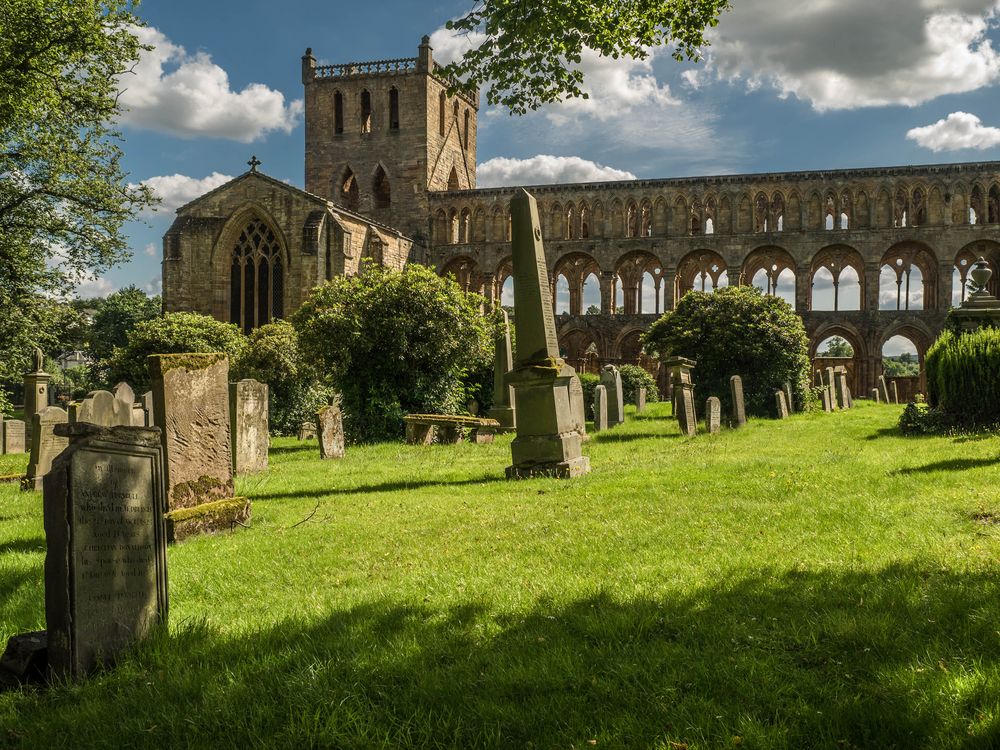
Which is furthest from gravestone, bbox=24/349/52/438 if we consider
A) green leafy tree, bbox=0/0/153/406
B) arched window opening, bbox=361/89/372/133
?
arched window opening, bbox=361/89/372/133

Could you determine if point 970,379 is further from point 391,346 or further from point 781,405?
point 391,346

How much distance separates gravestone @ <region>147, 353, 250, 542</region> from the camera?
644 centimetres

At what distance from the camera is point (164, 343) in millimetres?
25875

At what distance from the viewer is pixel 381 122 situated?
43062 mm

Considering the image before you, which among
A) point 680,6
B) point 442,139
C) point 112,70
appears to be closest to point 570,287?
point 442,139

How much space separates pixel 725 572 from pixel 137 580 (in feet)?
10.3

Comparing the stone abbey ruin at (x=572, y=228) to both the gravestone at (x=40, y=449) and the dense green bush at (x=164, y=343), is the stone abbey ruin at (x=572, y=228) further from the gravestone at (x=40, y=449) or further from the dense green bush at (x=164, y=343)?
the gravestone at (x=40, y=449)

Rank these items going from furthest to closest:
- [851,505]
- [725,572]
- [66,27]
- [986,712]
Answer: [66,27] → [851,505] → [725,572] → [986,712]

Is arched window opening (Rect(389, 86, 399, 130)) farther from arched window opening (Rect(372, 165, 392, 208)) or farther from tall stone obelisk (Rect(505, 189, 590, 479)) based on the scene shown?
tall stone obelisk (Rect(505, 189, 590, 479))

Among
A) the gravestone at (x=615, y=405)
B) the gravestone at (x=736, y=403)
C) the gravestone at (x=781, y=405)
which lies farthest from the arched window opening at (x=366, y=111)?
the gravestone at (x=736, y=403)

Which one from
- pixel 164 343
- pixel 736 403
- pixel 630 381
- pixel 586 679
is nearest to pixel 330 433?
pixel 736 403

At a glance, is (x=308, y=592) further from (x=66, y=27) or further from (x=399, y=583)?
(x=66, y=27)

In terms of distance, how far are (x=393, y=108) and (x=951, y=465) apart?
39.9m

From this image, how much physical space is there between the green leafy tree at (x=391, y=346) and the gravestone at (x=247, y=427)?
547 cm
